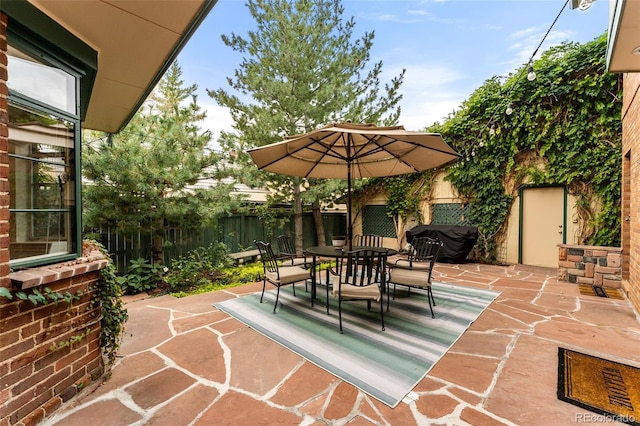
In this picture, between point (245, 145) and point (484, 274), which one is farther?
point (245, 145)

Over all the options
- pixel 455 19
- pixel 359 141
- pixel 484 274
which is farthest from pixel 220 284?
pixel 455 19

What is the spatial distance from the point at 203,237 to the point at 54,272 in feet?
15.4

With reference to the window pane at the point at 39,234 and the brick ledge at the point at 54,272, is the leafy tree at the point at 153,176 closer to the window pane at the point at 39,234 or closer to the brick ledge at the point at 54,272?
the window pane at the point at 39,234

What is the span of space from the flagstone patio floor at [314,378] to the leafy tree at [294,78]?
3879mm

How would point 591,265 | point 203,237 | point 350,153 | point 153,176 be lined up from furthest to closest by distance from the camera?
point 203,237 → point 591,265 → point 153,176 → point 350,153

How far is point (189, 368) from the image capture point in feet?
7.68

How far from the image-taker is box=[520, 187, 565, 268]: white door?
247 inches

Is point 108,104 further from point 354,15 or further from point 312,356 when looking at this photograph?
point 354,15

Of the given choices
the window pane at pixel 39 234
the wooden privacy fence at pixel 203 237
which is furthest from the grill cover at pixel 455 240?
the window pane at pixel 39 234

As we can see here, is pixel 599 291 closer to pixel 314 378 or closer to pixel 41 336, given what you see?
pixel 314 378

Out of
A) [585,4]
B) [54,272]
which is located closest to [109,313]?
[54,272]

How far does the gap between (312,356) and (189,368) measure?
3.45ft

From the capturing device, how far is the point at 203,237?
6.34m

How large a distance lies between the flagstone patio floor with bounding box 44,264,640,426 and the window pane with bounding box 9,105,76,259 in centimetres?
116
